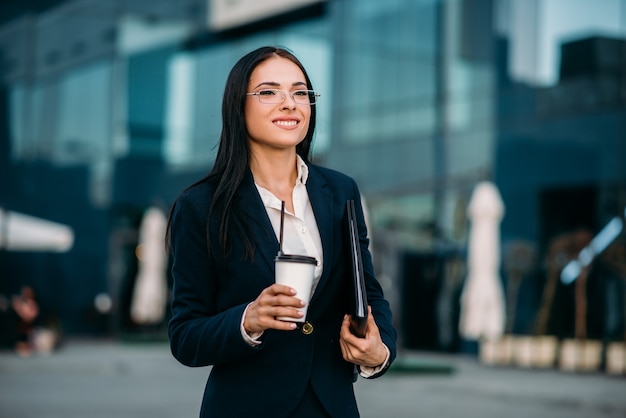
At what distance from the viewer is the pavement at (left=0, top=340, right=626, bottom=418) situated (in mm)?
10469

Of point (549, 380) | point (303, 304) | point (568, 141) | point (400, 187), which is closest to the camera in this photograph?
point (303, 304)

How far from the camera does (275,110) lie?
2525 mm

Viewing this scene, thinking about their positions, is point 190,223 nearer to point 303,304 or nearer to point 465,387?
point 303,304

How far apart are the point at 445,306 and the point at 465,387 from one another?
7.00 m

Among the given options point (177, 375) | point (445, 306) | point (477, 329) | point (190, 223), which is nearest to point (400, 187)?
point (445, 306)

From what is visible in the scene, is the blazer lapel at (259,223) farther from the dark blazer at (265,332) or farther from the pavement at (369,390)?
the pavement at (369,390)

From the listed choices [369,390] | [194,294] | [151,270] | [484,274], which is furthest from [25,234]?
[194,294]

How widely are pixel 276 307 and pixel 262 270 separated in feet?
0.85

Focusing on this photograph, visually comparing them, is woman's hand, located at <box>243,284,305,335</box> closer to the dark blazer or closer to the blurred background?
the dark blazer

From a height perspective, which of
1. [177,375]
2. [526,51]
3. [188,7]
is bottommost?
[177,375]

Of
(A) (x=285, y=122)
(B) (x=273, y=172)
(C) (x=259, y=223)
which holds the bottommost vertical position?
(C) (x=259, y=223)

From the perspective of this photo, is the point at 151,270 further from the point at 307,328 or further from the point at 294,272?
the point at 294,272

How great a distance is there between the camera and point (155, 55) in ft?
85.4

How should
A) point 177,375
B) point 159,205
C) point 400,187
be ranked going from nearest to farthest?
point 177,375 < point 400,187 < point 159,205
